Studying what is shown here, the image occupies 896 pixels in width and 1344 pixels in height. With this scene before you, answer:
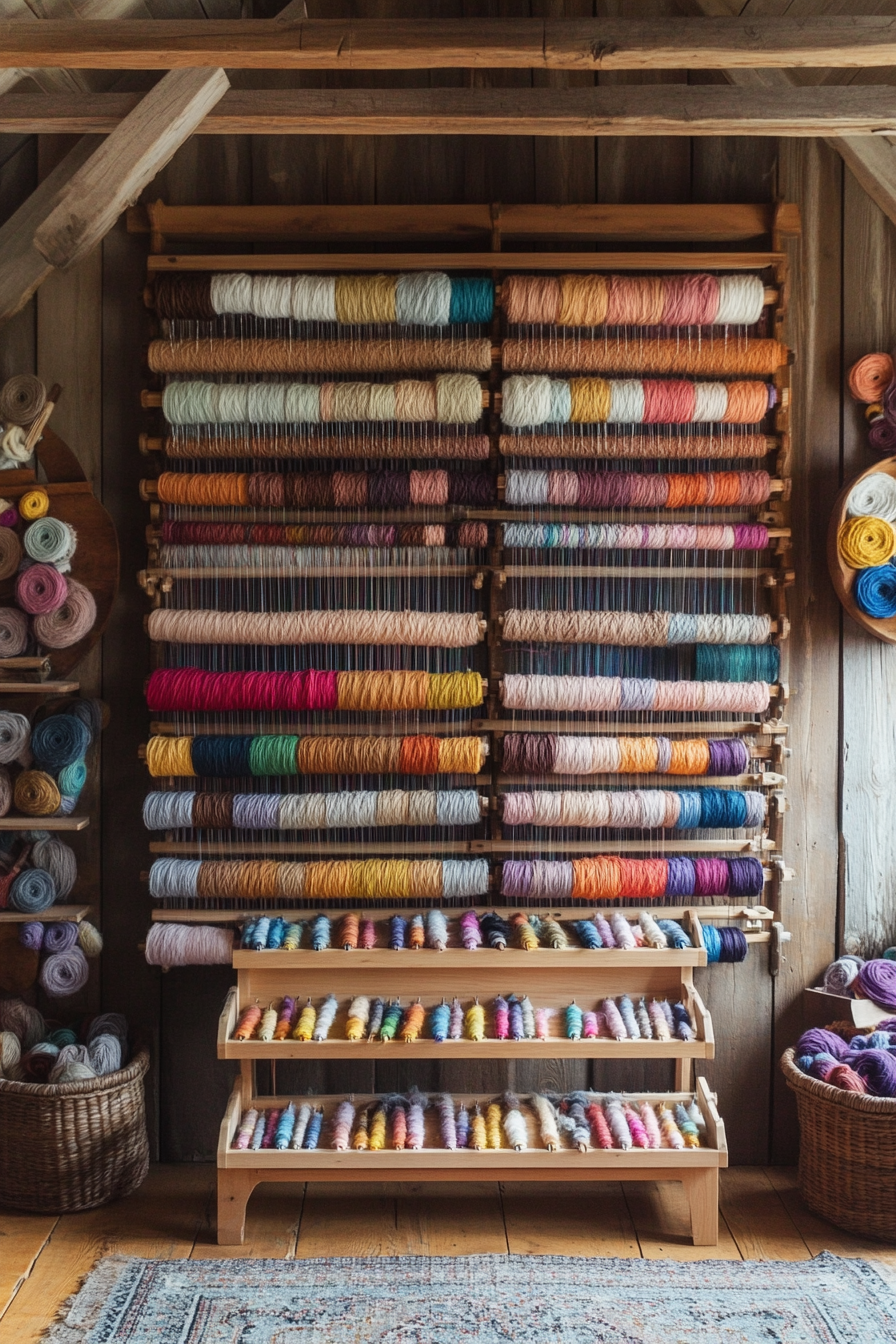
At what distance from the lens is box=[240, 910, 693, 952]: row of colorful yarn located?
2754mm

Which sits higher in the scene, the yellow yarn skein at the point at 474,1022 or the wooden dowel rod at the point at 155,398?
the wooden dowel rod at the point at 155,398

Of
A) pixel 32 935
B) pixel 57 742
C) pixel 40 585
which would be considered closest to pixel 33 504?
pixel 40 585

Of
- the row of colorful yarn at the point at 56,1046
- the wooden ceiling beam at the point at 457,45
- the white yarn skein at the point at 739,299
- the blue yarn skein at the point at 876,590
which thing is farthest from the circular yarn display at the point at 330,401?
the row of colorful yarn at the point at 56,1046

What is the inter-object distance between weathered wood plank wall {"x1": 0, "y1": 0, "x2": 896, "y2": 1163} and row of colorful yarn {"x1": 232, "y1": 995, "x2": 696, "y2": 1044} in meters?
0.36

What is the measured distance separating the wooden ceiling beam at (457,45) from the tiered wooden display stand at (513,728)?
2.37 feet

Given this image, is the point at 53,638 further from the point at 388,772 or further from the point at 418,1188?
the point at 418,1188

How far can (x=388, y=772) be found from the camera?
289cm

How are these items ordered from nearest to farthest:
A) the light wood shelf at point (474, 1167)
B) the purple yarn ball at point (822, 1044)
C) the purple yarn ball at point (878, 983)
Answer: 1. the light wood shelf at point (474, 1167)
2. the purple yarn ball at point (822, 1044)
3. the purple yarn ball at point (878, 983)

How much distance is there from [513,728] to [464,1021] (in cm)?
74

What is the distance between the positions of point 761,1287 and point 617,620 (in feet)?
5.03

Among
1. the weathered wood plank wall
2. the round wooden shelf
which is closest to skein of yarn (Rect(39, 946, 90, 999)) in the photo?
the weathered wood plank wall

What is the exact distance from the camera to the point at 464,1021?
274 cm

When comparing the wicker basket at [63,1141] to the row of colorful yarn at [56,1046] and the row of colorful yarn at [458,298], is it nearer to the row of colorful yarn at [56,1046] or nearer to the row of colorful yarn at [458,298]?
the row of colorful yarn at [56,1046]

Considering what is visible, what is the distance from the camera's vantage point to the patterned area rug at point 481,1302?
7.43 feet
